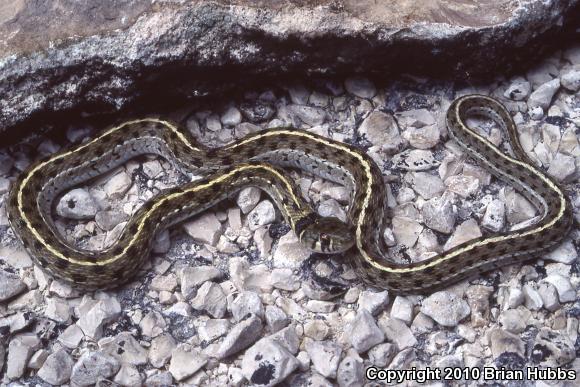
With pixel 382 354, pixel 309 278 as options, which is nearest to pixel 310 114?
pixel 309 278

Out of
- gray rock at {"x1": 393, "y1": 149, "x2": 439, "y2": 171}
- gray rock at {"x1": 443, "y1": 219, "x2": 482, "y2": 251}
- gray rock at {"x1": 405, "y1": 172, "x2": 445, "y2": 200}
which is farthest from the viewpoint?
gray rock at {"x1": 393, "y1": 149, "x2": 439, "y2": 171}

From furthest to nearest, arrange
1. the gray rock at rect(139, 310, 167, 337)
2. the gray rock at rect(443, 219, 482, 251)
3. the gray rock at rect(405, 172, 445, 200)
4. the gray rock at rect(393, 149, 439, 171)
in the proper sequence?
the gray rock at rect(393, 149, 439, 171), the gray rock at rect(405, 172, 445, 200), the gray rock at rect(443, 219, 482, 251), the gray rock at rect(139, 310, 167, 337)

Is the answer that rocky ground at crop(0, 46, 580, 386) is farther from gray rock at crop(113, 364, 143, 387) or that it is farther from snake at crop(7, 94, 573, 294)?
snake at crop(7, 94, 573, 294)

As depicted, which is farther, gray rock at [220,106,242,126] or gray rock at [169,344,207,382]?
gray rock at [220,106,242,126]

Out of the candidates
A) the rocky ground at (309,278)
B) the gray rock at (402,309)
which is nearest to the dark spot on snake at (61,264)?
the rocky ground at (309,278)

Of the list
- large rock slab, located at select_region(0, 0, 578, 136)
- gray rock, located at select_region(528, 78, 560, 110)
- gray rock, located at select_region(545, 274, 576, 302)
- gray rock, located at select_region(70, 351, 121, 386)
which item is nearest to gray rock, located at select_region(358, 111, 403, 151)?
large rock slab, located at select_region(0, 0, 578, 136)

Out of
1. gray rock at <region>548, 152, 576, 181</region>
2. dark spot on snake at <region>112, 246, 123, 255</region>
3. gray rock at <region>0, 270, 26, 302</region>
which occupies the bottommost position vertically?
gray rock at <region>548, 152, 576, 181</region>

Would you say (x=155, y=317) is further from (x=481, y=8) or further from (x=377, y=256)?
(x=481, y=8)

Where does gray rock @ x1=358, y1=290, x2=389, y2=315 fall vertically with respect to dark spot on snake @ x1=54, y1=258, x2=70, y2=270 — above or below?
below
